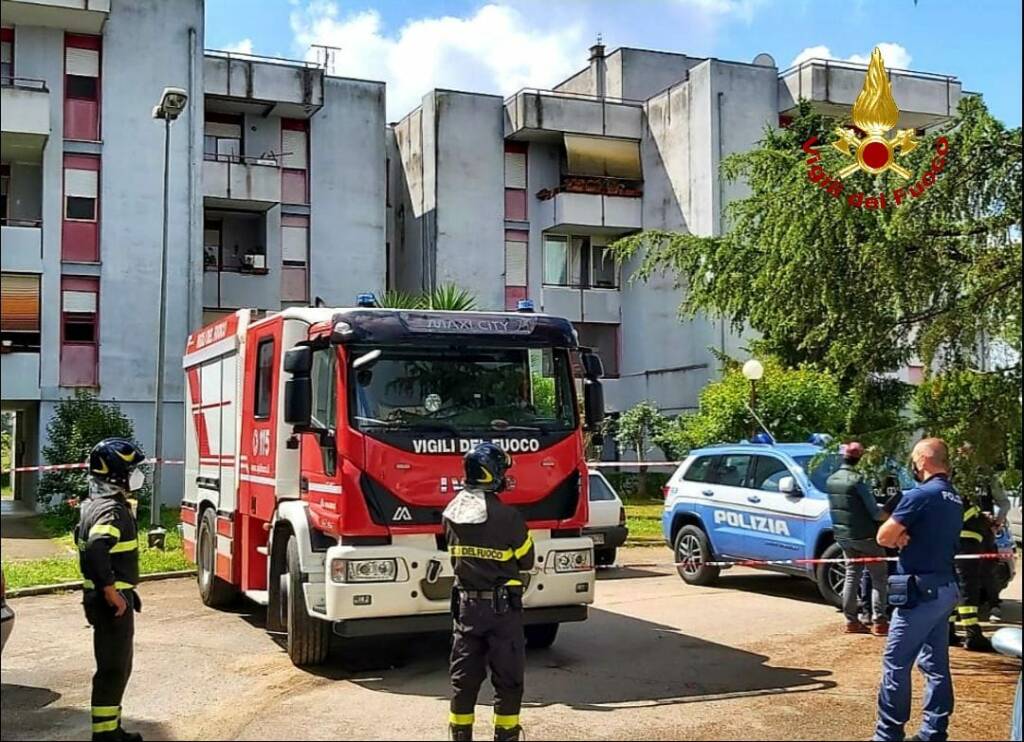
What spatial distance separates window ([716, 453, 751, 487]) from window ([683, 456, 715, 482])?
0.16 meters

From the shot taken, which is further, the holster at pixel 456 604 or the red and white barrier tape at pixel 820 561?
the red and white barrier tape at pixel 820 561

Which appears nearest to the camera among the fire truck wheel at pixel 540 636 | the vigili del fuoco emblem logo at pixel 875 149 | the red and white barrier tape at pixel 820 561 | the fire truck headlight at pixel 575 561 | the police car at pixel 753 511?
the vigili del fuoco emblem logo at pixel 875 149

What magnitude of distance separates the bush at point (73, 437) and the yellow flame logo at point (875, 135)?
17.1 metres

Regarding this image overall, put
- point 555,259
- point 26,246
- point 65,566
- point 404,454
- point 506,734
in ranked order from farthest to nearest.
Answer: point 555,259 → point 26,246 → point 65,566 → point 404,454 → point 506,734

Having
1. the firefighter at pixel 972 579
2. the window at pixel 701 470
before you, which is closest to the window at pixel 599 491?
the window at pixel 701 470

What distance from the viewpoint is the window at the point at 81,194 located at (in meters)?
25.2

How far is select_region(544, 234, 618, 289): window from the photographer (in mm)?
32000

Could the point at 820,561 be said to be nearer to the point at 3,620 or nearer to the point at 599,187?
the point at 3,620

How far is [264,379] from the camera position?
10000 millimetres

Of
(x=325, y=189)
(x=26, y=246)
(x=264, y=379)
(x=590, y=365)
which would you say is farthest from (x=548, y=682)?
(x=325, y=189)

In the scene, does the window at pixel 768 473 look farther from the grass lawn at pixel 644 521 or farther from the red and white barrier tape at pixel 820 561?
the grass lawn at pixel 644 521

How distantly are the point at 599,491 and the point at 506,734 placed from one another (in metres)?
8.78

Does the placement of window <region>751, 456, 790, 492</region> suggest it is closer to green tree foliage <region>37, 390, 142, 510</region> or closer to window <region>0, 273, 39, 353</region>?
green tree foliage <region>37, 390, 142, 510</region>

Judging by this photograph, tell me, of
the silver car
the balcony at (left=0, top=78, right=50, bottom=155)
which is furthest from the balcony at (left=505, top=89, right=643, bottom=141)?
the silver car
